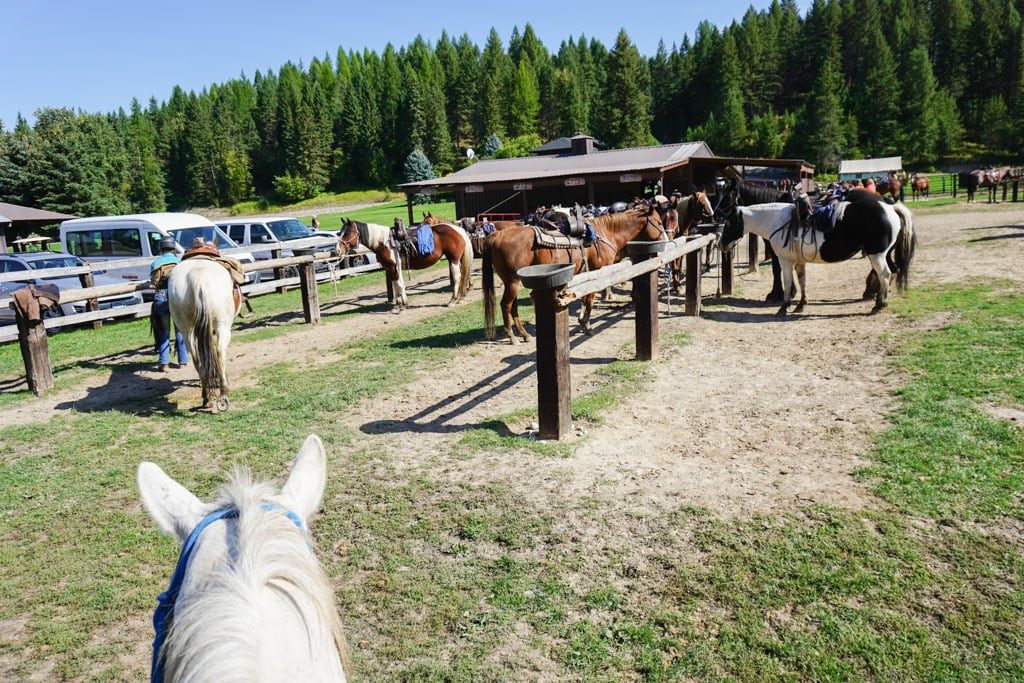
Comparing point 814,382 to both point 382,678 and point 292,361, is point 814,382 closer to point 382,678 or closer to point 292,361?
point 382,678

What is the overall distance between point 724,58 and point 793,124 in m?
18.3

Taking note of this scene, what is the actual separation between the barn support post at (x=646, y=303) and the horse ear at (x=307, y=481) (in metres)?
5.79

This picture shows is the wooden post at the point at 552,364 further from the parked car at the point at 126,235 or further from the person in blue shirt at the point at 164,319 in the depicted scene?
the parked car at the point at 126,235

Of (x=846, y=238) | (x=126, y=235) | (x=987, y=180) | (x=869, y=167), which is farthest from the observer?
(x=869, y=167)

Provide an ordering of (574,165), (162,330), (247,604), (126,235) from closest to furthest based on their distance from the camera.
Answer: (247,604) < (162,330) < (126,235) < (574,165)

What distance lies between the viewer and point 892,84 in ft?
227

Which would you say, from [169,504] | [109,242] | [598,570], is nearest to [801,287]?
[598,570]

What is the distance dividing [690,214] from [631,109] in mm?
68685

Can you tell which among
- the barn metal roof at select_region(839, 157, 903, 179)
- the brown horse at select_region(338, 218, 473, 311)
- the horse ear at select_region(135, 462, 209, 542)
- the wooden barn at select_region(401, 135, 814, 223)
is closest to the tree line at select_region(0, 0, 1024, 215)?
the barn metal roof at select_region(839, 157, 903, 179)

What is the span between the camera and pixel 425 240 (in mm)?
12531

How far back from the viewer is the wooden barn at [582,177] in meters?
24.4

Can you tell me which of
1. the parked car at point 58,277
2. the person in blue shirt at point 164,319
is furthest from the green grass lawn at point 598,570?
the parked car at point 58,277

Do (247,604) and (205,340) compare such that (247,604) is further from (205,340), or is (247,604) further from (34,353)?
(34,353)

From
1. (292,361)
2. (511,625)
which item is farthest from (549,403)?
(292,361)
